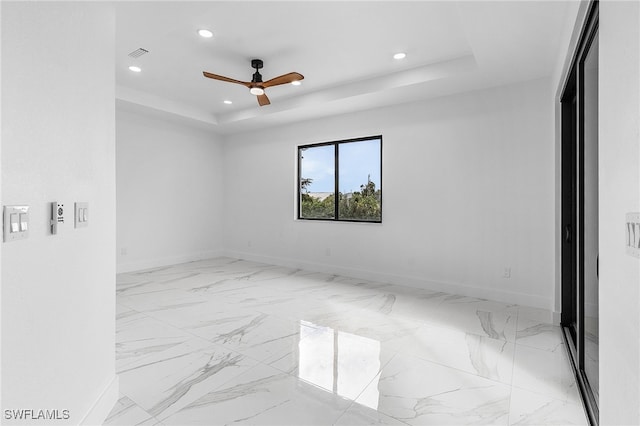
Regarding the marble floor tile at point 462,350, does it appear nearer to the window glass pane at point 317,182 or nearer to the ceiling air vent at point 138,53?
the window glass pane at point 317,182

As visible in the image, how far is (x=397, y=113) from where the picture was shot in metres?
4.62

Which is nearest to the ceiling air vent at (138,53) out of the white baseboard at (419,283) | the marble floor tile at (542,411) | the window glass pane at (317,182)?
the window glass pane at (317,182)

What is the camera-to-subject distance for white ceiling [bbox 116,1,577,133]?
2641mm

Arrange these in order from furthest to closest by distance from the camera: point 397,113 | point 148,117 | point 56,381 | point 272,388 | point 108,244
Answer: point 148,117 → point 397,113 → point 272,388 → point 108,244 → point 56,381

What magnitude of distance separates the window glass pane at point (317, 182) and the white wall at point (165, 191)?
Result: 197 centimetres

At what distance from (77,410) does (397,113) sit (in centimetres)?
440

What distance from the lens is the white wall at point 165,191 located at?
17.4 ft

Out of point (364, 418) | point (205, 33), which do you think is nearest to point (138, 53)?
point (205, 33)

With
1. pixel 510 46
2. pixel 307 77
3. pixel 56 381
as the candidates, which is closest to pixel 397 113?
pixel 307 77

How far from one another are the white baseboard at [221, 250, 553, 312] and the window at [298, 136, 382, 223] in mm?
779

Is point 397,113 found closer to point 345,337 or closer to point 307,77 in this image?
point 307,77

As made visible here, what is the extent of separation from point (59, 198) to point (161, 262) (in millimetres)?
4747

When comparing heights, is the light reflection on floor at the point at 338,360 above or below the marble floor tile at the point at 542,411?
above
